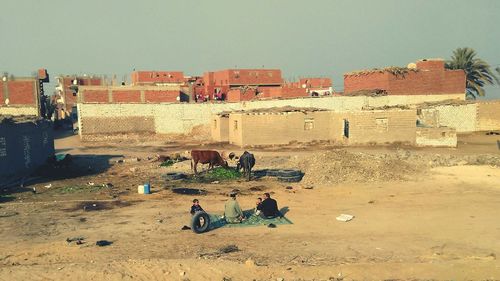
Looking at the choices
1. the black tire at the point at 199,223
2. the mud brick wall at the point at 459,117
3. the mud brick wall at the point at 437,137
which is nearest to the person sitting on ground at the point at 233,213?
the black tire at the point at 199,223

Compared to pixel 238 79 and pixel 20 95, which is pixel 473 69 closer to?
pixel 238 79

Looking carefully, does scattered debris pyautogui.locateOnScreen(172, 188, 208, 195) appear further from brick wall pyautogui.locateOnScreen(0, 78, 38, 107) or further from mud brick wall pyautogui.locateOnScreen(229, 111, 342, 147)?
brick wall pyautogui.locateOnScreen(0, 78, 38, 107)

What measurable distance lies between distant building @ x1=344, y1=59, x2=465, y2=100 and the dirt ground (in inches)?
686

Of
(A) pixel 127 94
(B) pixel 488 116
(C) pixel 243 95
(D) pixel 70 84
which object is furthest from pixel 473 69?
(D) pixel 70 84

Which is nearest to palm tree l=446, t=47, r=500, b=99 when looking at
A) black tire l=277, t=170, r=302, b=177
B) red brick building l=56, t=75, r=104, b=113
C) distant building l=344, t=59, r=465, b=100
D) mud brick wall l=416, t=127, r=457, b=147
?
distant building l=344, t=59, r=465, b=100

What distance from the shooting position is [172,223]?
46.2 ft

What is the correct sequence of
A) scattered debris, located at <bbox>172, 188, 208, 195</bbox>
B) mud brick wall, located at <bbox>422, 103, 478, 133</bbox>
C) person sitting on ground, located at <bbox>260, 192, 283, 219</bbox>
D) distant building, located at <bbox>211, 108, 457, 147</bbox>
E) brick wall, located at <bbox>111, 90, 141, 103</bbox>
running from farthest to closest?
brick wall, located at <bbox>111, 90, 141, 103</bbox>, mud brick wall, located at <bbox>422, 103, 478, 133</bbox>, distant building, located at <bbox>211, 108, 457, 147</bbox>, scattered debris, located at <bbox>172, 188, 208, 195</bbox>, person sitting on ground, located at <bbox>260, 192, 283, 219</bbox>

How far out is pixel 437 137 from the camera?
99.4 feet

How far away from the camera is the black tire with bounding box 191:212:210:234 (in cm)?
1283

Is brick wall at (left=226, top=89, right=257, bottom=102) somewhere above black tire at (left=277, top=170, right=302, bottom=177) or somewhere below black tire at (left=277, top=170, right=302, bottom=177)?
above

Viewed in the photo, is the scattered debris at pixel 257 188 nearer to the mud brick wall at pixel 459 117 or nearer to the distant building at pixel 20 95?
the mud brick wall at pixel 459 117

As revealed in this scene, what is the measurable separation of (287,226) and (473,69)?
47.3 metres

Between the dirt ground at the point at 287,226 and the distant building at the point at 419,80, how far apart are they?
1741cm

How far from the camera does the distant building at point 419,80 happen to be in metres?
40.8
